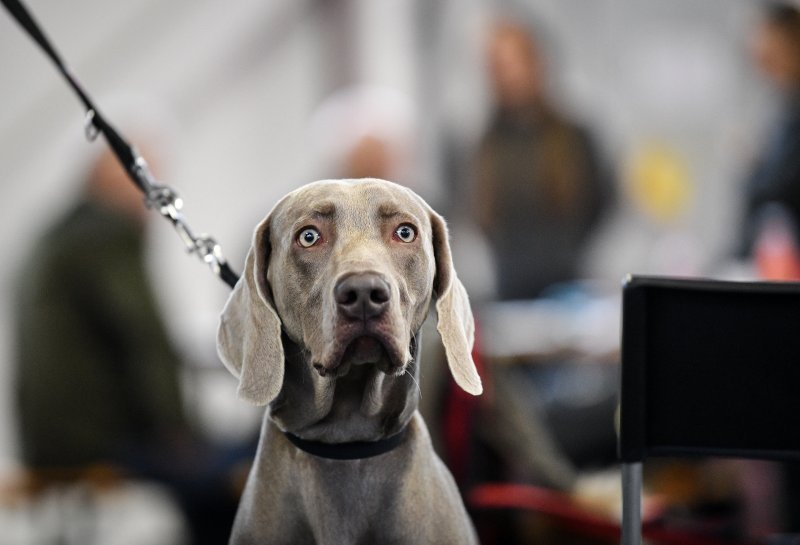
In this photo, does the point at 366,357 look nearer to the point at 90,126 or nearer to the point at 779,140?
the point at 90,126

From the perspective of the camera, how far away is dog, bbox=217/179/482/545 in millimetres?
943

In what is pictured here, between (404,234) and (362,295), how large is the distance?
82mm

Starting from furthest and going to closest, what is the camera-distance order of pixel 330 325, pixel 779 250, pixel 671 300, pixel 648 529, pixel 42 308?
pixel 42 308 → pixel 779 250 → pixel 648 529 → pixel 671 300 → pixel 330 325

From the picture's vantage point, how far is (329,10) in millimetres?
7234

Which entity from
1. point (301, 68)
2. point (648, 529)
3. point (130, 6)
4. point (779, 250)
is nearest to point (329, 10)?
point (301, 68)

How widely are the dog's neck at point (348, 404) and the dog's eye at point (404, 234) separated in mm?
119

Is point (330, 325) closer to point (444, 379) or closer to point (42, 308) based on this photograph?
point (444, 379)

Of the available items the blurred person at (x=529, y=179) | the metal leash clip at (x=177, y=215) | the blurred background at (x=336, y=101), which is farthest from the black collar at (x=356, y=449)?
the blurred background at (x=336, y=101)

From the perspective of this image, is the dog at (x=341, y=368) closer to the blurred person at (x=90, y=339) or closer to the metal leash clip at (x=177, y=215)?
the metal leash clip at (x=177, y=215)

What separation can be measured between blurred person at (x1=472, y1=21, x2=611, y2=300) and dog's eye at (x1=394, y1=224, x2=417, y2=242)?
2951 mm

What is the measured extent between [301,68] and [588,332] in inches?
153

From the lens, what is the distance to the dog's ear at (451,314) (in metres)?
0.98

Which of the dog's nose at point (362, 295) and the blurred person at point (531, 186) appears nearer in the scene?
the dog's nose at point (362, 295)

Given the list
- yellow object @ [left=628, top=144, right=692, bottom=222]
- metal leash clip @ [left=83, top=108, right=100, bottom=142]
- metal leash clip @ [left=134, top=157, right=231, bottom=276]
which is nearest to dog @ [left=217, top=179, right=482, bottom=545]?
metal leash clip @ [left=134, top=157, right=231, bottom=276]
